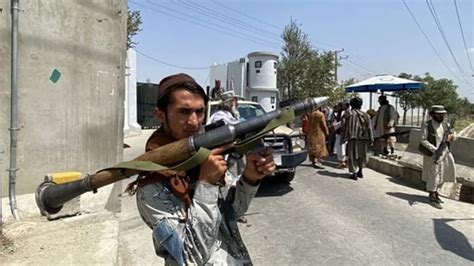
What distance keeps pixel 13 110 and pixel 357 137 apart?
6.86 m

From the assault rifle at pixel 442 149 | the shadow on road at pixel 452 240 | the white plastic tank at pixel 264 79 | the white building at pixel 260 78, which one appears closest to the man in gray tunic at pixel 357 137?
the assault rifle at pixel 442 149

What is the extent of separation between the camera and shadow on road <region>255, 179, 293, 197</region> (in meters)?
7.43

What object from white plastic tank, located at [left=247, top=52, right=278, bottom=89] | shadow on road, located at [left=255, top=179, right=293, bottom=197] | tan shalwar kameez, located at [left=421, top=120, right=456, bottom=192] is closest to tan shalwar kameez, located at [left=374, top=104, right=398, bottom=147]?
tan shalwar kameez, located at [left=421, top=120, right=456, bottom=192]

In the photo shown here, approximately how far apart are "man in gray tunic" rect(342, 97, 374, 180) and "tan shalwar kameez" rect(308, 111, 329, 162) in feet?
2.63

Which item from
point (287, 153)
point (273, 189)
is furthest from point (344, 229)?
point (273, 189)

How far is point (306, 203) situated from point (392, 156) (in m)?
4.79

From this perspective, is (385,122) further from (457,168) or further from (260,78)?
(260,78)

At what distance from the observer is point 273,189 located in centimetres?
779

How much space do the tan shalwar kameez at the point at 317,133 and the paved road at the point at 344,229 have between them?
78.2 inches

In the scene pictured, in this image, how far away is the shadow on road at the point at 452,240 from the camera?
4.64m

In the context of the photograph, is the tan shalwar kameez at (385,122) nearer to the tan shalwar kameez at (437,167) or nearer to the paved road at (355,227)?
the paved road at (355,227)

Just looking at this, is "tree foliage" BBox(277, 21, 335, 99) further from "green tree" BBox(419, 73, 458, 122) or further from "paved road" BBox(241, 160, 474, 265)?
"paved road" BBox(241, 160, 474, 265)

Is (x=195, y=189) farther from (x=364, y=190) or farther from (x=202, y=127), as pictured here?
(x=364, y=190)

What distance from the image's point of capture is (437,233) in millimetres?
5328
